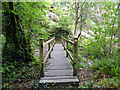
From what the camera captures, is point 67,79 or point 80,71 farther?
point 80,71

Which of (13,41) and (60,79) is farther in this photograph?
(13,41)

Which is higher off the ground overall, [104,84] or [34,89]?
[104,84]

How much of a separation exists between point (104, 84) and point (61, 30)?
1023cm

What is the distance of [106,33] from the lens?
13.5 feet

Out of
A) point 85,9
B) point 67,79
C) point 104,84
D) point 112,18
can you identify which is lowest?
point 104,84

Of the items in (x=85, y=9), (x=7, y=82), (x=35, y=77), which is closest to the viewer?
(x=7, y=82)

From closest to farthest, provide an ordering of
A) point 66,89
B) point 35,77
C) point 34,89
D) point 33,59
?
1. point 66,89
2. point 34,89
3. point 35,77
4. point 33,59

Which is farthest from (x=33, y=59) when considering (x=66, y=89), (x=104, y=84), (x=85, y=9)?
(x=85, y=9)

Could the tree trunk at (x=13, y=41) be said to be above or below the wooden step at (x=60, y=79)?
above

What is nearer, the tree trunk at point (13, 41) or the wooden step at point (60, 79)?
the wooden step at point (60, 79)

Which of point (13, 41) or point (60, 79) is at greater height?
point (13, 41)

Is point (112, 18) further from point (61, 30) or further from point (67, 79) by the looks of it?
point (61, 30)

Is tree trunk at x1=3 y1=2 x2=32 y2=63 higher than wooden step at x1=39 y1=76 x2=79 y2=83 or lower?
higher

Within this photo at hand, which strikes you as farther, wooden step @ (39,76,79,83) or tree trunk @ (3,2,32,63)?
tree trunk @ (3,2,32,63)
